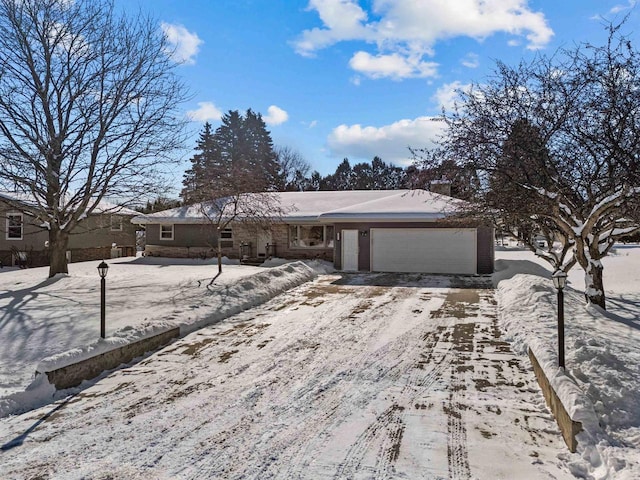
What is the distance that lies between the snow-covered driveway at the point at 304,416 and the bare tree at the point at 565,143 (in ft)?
11.0

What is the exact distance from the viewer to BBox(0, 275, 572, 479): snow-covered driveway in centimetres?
324

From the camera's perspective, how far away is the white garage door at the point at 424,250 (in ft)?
52.7

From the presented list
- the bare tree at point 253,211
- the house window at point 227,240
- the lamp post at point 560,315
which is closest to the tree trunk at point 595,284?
the lamp post at point 560,315

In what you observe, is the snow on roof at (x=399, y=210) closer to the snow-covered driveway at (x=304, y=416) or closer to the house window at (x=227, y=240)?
the house window at (x=227, y=240)

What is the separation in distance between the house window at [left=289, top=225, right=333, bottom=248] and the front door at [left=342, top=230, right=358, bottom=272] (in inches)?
98.3

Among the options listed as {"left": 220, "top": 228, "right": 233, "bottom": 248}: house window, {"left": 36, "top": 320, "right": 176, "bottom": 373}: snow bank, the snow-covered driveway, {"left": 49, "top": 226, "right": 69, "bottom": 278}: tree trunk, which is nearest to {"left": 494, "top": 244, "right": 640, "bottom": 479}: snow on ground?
the snow-covered driveway

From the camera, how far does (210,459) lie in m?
3.32

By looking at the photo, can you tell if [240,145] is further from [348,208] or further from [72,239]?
[348,208]

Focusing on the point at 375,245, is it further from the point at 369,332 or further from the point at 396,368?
the point at 396,368

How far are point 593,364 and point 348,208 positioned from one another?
1389 centimetres

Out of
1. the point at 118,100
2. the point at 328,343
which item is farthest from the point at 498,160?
the point at 118,100

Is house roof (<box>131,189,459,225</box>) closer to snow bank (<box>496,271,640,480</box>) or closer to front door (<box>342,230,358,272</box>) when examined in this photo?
front door (<box>342,230,358,272</box>)

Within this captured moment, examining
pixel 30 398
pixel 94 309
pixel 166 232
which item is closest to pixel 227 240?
pixel 166 232

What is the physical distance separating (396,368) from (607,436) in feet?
8.08
